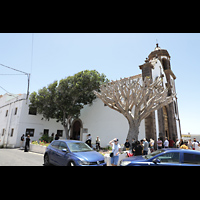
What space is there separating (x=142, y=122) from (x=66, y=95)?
32.9ft

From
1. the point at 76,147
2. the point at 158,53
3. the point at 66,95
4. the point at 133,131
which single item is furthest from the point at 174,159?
the point at 158,53

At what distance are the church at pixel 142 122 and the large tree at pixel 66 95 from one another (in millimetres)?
2772

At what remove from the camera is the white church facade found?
17355mm

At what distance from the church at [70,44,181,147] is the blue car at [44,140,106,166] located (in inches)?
427

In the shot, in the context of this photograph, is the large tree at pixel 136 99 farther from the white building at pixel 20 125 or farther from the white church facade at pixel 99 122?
the white building at pixel 20 125

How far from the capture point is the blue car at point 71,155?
5679mm

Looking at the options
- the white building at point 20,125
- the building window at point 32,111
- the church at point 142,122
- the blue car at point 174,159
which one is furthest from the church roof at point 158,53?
the blue car at point 174,159

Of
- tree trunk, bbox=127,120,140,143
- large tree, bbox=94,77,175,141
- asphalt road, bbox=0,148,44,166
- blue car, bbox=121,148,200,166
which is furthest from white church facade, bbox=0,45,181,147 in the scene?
blue car, bbox=121,148,200,166

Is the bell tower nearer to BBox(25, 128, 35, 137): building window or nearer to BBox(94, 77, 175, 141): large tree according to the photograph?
BBox(94, 77, 175, 141): large tree

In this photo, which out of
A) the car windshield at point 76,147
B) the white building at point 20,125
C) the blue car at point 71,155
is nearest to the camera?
the blue car at point 71,155

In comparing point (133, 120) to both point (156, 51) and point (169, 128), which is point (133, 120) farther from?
point (156, 51)

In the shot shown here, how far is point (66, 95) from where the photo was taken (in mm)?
18609
